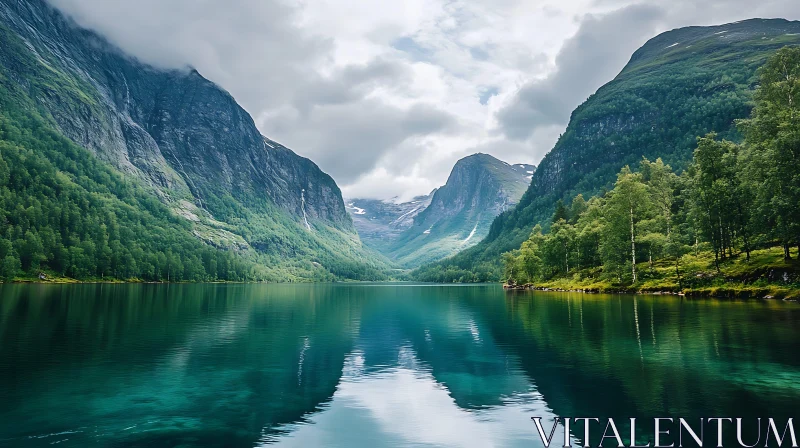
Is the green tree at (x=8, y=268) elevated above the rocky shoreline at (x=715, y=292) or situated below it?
above

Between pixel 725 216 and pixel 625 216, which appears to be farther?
pixel 625 216

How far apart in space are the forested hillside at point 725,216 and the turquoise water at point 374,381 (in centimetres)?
2179

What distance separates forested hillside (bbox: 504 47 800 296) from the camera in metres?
59.1

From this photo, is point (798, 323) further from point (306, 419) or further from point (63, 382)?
point (63, 382)

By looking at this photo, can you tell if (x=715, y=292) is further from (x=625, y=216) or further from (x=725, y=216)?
(x=625, y=216)

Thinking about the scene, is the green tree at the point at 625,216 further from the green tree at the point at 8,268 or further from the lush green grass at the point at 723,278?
the green tree at the point at 8,268

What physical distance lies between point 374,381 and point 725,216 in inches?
2818

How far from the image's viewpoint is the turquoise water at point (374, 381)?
55.7 ft

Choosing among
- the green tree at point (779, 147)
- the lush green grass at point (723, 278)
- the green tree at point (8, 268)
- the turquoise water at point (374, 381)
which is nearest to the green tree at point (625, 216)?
the lush green grass at point (723, 278)

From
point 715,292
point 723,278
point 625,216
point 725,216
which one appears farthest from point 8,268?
point 725,216

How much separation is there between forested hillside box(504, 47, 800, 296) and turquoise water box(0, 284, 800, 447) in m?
21.8

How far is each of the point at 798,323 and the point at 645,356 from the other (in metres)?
19.6

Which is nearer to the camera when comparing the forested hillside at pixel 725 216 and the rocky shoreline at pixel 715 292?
the forested hillside at pixel 725 216

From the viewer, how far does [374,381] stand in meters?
25.2
